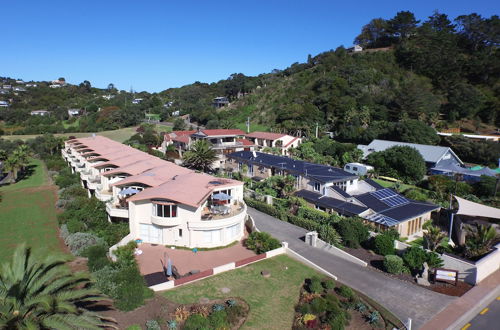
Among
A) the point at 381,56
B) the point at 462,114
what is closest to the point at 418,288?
the point at 462,114

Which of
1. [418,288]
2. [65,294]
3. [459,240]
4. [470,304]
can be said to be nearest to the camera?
[65,294]

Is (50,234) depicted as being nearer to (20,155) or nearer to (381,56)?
(20,155)

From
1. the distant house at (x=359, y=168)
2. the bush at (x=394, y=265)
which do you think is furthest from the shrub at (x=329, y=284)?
the distant house at (x=359, y=168)

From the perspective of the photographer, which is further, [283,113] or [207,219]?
[283,113]

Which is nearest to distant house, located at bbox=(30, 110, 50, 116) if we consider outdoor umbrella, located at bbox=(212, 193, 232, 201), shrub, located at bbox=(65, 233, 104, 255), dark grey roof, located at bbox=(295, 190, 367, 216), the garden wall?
shrub, located at bbox=(65, 233, 104, 255)

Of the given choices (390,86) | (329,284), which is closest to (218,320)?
(329,284)

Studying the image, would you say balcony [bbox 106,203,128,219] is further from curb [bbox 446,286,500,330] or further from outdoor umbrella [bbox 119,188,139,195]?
curb [bbox 446,286,500,330]
